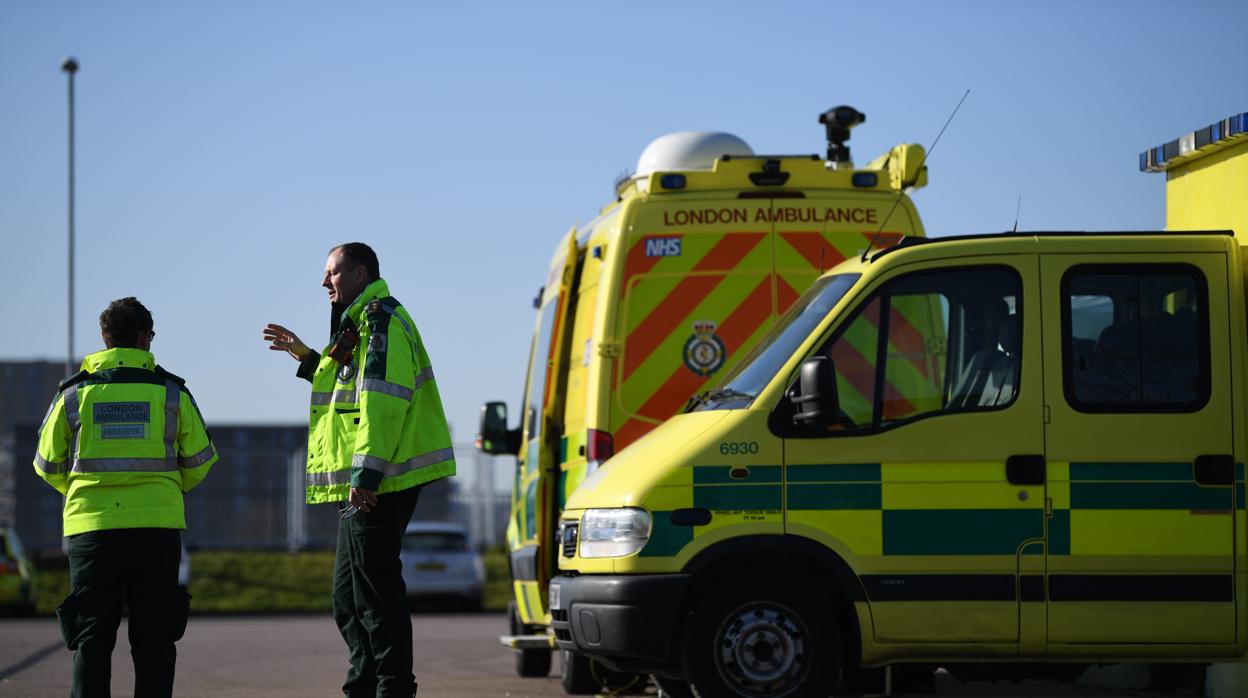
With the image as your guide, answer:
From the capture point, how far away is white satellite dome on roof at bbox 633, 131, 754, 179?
1199 cm

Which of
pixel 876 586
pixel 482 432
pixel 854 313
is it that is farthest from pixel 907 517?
pixel 482 432

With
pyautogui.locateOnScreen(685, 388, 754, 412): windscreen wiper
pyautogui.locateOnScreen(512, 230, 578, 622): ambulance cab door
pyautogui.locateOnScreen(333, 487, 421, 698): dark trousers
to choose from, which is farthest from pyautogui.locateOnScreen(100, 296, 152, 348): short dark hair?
pyautogui.locateOnScreen(512, 230, 578, 622): ambulance cab door

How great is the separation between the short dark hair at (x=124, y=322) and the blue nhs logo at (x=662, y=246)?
3109mm

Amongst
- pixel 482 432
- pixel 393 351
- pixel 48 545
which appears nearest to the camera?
pixel 393 351

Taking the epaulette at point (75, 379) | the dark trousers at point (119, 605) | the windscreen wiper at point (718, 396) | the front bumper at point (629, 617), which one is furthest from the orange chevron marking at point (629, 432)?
the epaulette at point (75, 379)

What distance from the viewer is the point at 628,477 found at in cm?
823

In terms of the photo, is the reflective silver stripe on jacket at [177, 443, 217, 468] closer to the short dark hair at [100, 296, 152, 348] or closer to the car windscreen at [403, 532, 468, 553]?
the short dark hair at [100, 296, 152, 348]

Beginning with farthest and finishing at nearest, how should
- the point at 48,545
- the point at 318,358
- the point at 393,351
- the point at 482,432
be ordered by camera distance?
the point at 48,545 < the point at 482,432 < the point at 318,358 < the point at 393,351

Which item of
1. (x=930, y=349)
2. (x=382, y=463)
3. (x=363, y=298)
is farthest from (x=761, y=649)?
(x=363, y=298)

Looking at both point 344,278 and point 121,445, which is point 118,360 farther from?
point 344,278

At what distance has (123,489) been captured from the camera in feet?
25.8

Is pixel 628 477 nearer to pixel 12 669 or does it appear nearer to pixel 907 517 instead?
pixel 907 517

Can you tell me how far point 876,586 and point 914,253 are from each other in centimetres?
147

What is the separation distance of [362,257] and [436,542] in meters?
17.7
